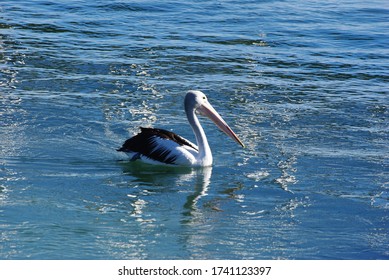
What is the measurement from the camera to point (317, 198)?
745cm

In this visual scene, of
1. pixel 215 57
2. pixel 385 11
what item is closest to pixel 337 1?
pixel 385 11

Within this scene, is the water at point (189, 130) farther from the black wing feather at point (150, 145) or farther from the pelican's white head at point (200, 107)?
the pelican's white head at point (200, 107)

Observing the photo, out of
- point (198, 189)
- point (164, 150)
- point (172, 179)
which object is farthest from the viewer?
point (164, 150)

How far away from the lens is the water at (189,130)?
255 inches

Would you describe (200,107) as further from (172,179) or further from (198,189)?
(198,189)

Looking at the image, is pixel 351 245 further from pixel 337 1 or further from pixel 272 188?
pixel 337 1

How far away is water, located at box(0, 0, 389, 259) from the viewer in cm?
648

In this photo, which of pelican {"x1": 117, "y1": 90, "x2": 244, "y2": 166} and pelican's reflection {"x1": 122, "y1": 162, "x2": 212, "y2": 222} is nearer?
pelican's reflection {"x1": 122, "y1": 162, "x2": 212, "y2": 222}

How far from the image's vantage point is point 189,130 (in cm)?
964

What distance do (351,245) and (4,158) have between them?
3526 mm

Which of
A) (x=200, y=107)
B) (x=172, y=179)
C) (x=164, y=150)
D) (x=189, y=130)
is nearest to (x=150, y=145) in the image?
(x=164, y=150)

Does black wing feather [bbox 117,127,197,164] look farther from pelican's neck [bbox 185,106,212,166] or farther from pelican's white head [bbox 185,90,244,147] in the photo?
pelican's white head [bbox 185,90,244,147]

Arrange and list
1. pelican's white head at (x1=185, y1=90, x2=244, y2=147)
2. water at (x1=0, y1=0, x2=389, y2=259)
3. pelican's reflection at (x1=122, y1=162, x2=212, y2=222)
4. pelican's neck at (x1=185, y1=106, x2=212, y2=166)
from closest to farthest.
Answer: water at (x1=0, y1=0, x2=389, y2=259), pelican's reflection at (x1=122, y1=162, x2=212, y2=222), pelican's neck at (x1=185, y1=106, x2=212, y2=166), pelican's white head at (x1=185, y1=90, x2=244, y2=147)

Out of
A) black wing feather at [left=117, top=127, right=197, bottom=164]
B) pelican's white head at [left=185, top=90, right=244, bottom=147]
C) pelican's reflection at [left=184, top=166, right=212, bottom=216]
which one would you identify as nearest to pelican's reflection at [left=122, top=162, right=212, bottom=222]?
pelican's reflection at [left=184, top=166, right=212, bottom=216]
